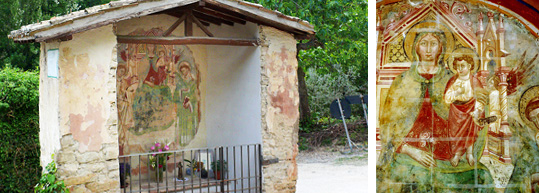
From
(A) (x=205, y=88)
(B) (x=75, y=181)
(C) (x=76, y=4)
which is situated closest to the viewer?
(B) (x=75, y=181)

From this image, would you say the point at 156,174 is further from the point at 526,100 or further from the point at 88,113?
the point at 526,100

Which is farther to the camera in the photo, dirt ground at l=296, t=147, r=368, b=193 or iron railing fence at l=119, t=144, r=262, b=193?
dirt ground at l=296, t=147, r=368, b=193

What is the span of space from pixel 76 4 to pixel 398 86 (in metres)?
13.2

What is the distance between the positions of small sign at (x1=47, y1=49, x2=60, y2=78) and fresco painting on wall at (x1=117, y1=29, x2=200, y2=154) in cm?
165

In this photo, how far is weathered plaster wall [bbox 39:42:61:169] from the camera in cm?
640

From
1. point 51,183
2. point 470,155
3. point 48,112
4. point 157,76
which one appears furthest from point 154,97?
point 470,155

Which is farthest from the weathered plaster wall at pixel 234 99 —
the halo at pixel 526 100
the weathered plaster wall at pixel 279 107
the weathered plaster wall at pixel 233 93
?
the halo at pixel 526 100

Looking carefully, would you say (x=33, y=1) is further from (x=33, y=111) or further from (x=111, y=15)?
(x=111, y=15)

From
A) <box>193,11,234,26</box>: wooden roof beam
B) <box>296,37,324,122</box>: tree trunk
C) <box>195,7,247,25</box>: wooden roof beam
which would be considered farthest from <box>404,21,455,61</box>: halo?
<box>296,37,324,122</box>: tree trunk

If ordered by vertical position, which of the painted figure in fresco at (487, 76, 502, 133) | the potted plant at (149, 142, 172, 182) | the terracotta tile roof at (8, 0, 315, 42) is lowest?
the potted plant at (149, 142, 172, 182)

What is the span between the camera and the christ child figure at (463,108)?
5.34 meters

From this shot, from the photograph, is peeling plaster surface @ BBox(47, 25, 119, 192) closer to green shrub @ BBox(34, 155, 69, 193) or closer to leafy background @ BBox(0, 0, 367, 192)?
green shrub @ BBox(34, 155, 69, 193)

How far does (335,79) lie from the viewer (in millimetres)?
17312

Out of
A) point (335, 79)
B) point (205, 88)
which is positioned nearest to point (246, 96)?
point (205, 88)
